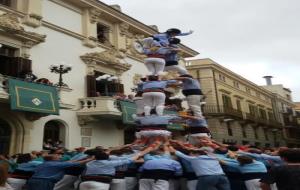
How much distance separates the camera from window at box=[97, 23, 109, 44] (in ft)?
70.3

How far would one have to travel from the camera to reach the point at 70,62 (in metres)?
18.1

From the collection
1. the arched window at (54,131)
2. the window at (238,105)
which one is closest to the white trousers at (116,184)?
the arched window at (54,131)

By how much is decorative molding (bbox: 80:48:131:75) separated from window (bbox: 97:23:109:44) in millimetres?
1065

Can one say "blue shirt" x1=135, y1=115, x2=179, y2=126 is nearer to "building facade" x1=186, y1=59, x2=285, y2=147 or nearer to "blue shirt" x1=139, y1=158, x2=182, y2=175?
"blue shirt" x1=139, y1=158, x2=182, y2=175

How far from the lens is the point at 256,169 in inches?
285

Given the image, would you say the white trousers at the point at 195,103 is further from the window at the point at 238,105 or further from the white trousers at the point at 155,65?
the window at the point at 238,105

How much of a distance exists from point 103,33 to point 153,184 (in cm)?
1603

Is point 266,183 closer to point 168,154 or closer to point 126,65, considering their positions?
point 168,154

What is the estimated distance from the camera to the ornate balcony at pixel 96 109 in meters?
17.2

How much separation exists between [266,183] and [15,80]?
1155 cm

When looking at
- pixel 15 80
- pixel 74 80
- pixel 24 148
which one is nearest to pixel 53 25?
pixel 74 80

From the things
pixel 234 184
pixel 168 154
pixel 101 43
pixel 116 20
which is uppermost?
pixel 116 20

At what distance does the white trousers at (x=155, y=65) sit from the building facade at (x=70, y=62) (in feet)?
20.9

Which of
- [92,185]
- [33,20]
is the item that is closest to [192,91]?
[92,185]
